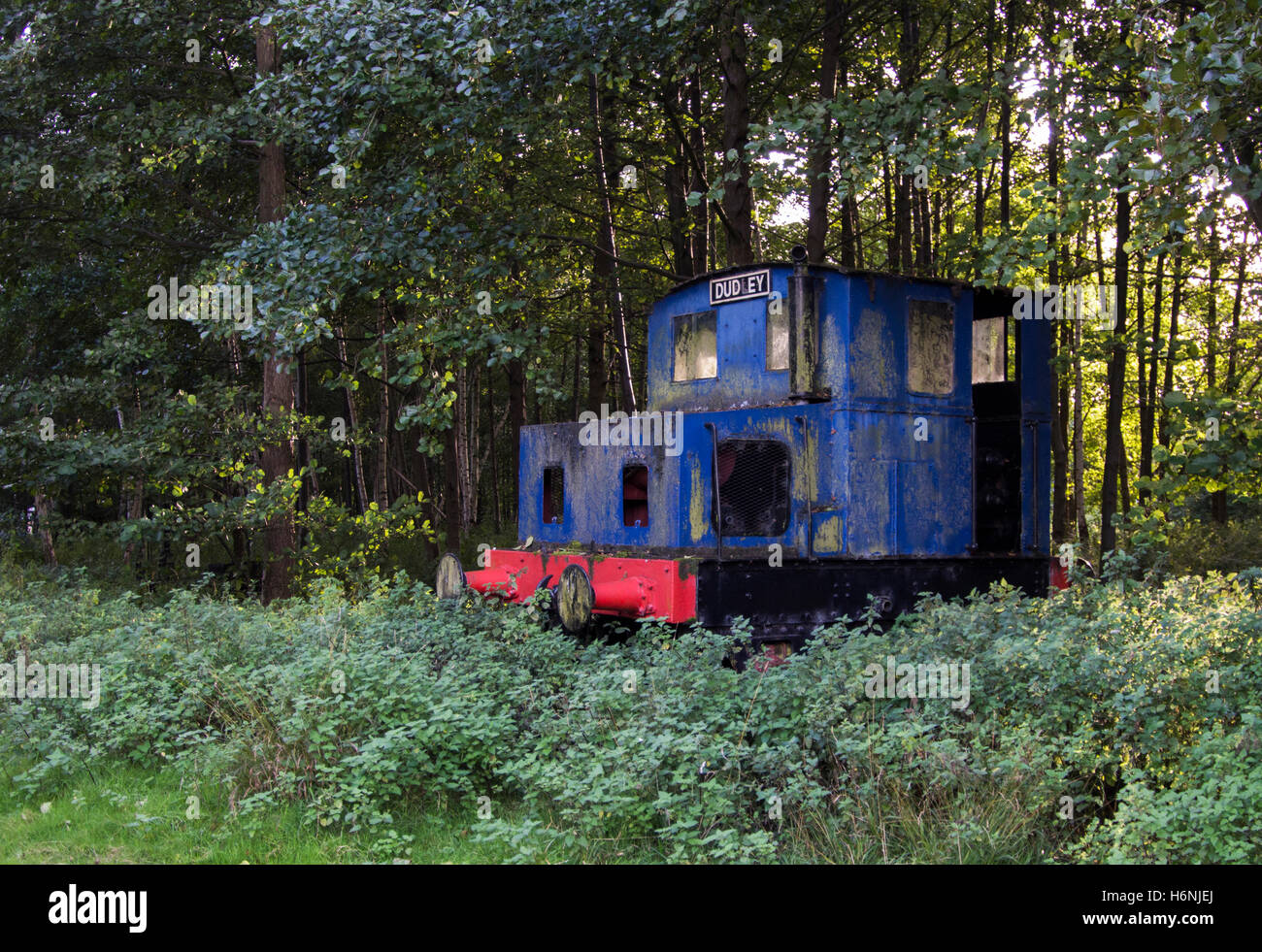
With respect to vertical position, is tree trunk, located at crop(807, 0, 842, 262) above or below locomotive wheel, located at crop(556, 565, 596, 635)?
above

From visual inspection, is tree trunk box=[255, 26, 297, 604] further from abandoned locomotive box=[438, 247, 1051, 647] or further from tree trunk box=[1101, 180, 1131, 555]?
tree trunk box=[1101, 180, 1131, 555]

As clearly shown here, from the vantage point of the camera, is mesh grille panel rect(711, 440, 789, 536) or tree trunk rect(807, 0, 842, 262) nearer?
mesh grille panel rect(711, 440, 789, 536)

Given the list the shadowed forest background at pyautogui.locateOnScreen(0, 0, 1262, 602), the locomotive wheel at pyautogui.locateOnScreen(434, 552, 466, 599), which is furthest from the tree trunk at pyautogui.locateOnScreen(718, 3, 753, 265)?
the locomotive wheel at pyautogui.locateOnScreen(434, 552, 466, 599)

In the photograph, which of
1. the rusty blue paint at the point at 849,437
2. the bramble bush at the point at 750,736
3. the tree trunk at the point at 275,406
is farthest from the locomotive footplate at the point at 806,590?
the tree trunk at the point at 275,406

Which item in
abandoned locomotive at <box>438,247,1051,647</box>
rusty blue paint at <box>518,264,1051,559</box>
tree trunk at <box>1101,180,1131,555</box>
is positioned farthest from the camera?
tree trunk at <box>1101,180,1131,555</box>

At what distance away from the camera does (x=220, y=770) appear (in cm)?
656

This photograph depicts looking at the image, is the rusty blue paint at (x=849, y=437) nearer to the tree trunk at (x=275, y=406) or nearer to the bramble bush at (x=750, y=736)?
the bramble bush at (x=750, y=736)

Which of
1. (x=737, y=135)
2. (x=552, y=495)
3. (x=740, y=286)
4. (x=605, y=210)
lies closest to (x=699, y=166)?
(x=605, y=210)

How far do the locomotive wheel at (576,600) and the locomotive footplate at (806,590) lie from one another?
3.52ft

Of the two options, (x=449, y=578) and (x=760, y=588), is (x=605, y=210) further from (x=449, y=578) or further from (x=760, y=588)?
(x=760, y=588)

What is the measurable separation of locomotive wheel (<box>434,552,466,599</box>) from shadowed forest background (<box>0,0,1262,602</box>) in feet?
4.03

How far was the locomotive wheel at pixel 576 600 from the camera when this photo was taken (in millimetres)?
9258

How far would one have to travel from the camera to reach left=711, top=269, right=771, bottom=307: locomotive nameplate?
9898 mm

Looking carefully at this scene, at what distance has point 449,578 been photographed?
37.0 feet
